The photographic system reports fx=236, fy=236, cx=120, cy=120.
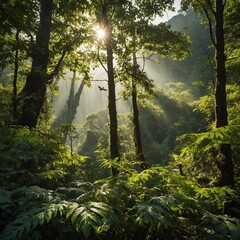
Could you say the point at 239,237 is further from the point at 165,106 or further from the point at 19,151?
the point at 165,106

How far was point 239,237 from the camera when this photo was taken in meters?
2.13

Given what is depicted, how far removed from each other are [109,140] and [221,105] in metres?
5.05

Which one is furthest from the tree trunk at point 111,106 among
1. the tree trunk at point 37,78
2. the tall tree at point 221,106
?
the tall tree at point 221,106

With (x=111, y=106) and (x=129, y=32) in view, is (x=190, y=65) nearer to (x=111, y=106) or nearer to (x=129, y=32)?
(x=129, y=32)

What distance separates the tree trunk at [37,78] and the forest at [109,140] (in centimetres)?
3

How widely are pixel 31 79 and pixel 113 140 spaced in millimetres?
3836

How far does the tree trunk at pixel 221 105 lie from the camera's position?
6.22 meters

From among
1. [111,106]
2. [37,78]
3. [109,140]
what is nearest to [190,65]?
[109,140]

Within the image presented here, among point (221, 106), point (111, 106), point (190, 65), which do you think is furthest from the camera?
point (190, 65)

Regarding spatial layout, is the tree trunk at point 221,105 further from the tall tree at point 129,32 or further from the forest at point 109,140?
the tall tree at point 129,32

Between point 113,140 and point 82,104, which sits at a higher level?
point 82,104

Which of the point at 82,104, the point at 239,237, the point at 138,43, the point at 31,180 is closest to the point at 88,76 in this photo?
the point at 138,43

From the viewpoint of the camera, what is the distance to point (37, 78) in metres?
6.67

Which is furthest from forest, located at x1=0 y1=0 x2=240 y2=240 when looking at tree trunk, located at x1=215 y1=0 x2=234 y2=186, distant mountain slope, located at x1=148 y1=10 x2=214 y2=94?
distant mountain slope, located at x1=148 y1=10 x2=214 y2=94
